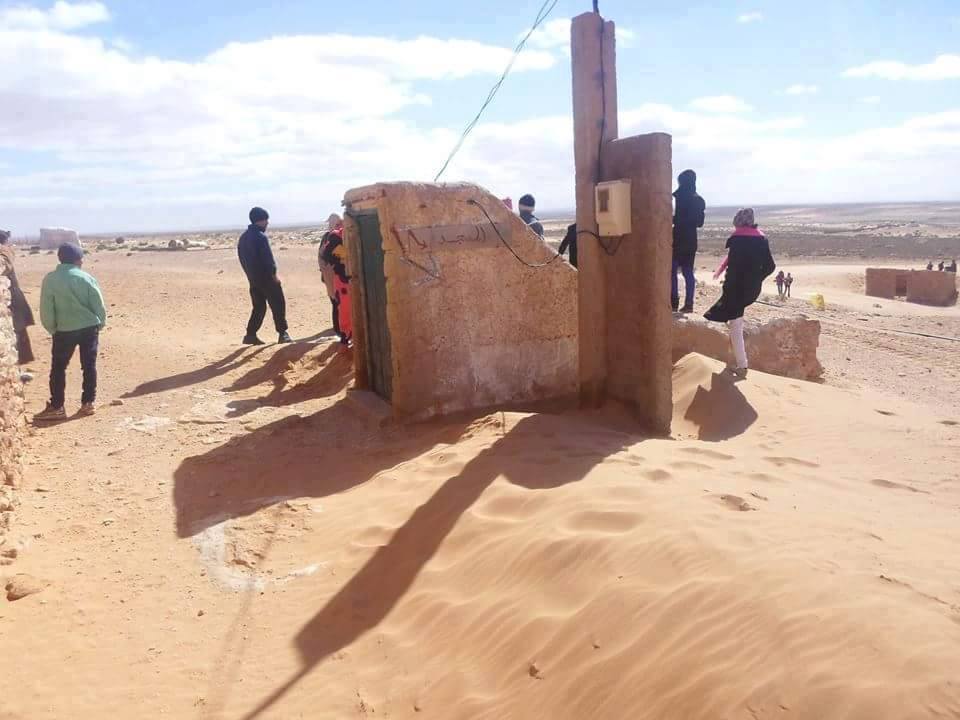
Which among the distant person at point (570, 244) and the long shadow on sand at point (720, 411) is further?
the distant person at point (570, 244)

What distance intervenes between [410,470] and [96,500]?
2300 mm

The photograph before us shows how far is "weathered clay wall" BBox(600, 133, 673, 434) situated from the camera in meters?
6.03

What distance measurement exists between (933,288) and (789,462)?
57.5 ft

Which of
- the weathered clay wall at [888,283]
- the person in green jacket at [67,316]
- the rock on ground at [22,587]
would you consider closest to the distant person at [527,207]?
the person in green jacket at [67,316]

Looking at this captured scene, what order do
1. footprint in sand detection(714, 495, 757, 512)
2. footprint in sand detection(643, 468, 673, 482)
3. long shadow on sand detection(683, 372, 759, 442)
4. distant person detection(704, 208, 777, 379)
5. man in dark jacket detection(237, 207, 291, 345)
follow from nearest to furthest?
footprint in sand detection(714, 495, 757, 512), footprint in sand detection(643, 468, 673, 482), long shadow on sand detection(683, 372, 759, 442), distant person detection(704, 208, 777, 379), man in dark jacket detection(237, 207, 291, 345)

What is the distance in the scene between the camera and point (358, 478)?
18.6 ft

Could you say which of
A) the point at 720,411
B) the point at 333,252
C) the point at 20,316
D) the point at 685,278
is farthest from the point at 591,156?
the point at 20,316

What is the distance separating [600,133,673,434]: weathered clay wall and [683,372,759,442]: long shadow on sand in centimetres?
81

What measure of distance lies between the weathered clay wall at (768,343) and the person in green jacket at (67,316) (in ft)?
21.6

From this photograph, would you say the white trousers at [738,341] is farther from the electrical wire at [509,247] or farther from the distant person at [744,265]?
the electrical wire at [509,247]

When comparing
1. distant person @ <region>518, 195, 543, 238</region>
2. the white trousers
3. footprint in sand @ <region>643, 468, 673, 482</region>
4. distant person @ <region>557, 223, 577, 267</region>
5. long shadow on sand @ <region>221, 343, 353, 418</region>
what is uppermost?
distant person @ <region>518, 195, 543, 238</region>

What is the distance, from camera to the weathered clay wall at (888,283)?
844 inches

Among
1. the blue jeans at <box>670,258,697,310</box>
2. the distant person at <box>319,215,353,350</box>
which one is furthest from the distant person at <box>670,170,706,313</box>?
the distant person at <box>319,215,353,350</box>

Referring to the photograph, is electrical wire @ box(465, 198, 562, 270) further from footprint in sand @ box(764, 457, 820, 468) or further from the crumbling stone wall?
the crumbling stone wall
